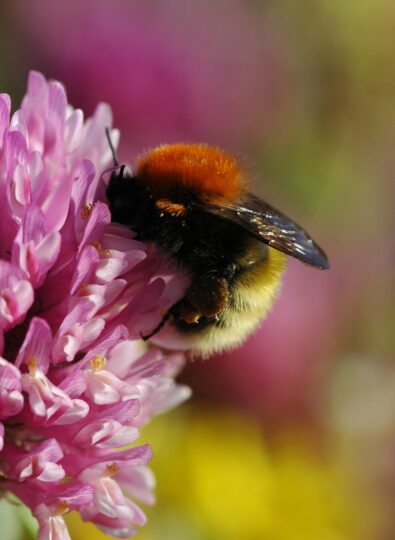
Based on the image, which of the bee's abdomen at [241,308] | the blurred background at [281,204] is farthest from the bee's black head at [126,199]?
the blurred background at [281,204]

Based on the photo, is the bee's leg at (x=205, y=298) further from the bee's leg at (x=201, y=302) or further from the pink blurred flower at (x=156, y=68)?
the pink blurred flower at (x=156, y=68)

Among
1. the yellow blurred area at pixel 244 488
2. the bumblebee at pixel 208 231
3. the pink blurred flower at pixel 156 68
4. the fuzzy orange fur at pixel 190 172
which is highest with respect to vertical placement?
the fuzzy orange fur at pixel 190 172

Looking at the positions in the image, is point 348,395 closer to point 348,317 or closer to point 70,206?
point 348,317

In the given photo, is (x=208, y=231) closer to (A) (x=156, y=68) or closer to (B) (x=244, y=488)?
(B) (x=244, y=488)

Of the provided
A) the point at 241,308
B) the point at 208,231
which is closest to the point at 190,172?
the point at 208,231

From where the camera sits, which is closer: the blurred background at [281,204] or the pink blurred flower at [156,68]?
the blurred background at [281,204]

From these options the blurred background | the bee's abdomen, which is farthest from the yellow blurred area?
the bee's abdomen

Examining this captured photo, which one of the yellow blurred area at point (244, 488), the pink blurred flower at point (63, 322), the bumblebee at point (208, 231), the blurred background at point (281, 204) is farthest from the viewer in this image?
the blurred background at point (281, 204)
